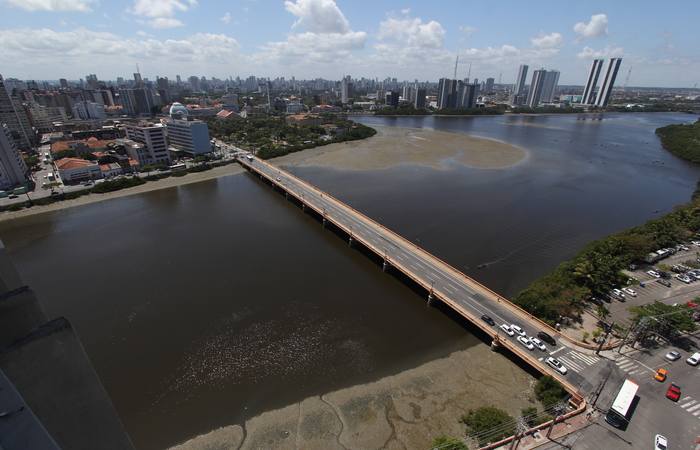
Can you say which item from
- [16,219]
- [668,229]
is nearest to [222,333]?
[16,219]

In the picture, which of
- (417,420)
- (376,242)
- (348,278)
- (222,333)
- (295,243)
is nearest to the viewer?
(417,420)

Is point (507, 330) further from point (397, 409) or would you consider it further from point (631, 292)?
point (631, 292)

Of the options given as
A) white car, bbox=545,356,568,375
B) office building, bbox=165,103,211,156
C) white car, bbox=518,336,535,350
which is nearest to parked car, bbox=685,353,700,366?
white car, bbox=545,356,568,375

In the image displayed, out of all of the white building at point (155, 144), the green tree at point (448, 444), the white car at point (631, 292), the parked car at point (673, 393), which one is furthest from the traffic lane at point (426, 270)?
the white building at point (155, 144)

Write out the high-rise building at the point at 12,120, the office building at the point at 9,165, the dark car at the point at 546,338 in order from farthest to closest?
the high-rise building at the point at 12,120, the office building at the point at 9,165, the dark car at the point at 546,338

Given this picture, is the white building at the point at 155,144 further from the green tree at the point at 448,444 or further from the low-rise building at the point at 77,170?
the green tree at the point at 448,444

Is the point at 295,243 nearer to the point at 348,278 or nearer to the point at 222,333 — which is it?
the point at 348,278
